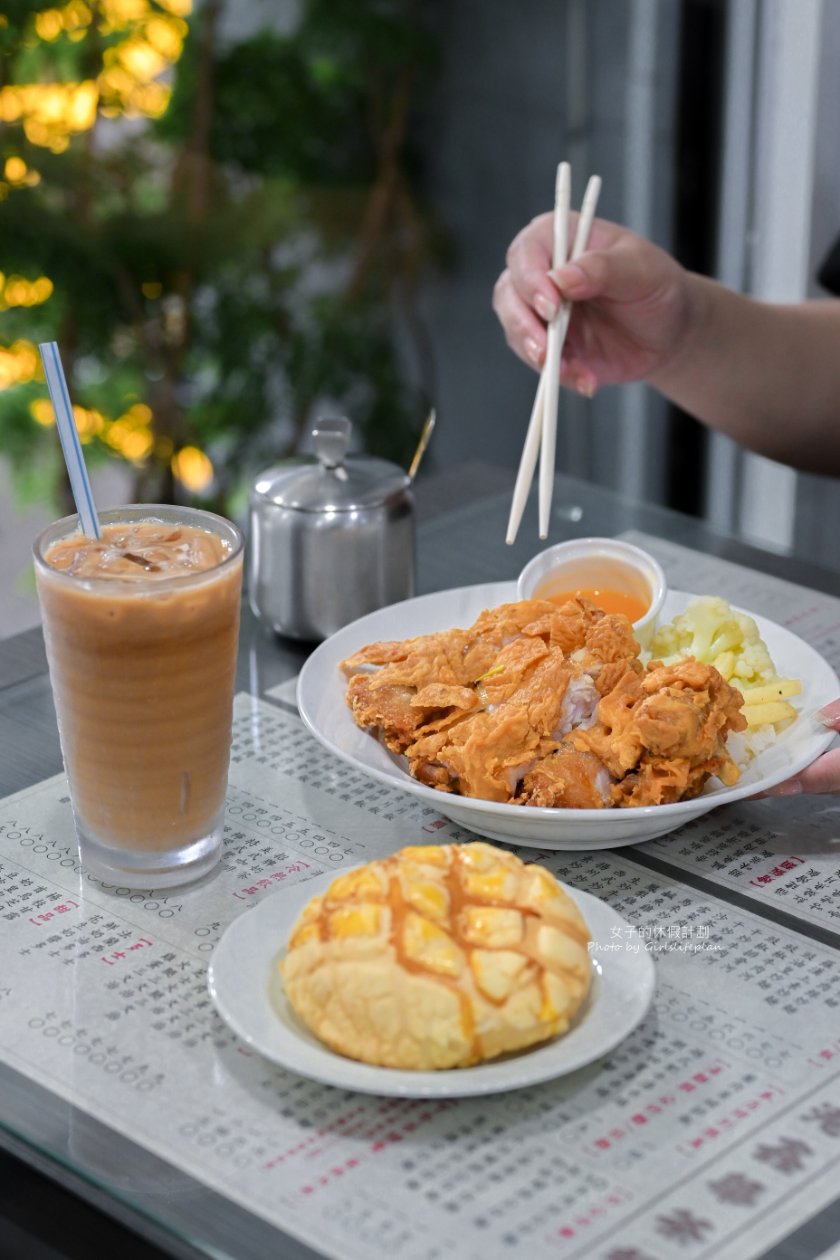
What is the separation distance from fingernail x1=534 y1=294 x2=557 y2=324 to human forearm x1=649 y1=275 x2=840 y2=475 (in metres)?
0.31

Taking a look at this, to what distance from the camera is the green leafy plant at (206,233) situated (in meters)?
2.96

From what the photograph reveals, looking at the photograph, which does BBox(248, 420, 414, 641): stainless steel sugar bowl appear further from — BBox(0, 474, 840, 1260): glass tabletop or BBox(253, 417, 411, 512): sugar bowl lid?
BBox(0, 474, 840, 1260): glass tabletop

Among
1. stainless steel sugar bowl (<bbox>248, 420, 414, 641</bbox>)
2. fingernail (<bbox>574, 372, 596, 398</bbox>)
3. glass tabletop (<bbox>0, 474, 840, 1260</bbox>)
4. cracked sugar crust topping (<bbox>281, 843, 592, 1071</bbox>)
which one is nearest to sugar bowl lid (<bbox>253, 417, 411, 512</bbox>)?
stainless steel sugar bowl (<bbox>248, 420, 414, 641</bbox>)

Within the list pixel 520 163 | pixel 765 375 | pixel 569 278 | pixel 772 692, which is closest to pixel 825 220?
pixel 520 163

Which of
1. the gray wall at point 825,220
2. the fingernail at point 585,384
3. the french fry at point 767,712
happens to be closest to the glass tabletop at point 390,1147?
the french fry at point 767,712

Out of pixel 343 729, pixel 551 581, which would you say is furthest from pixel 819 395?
pixel 343 729

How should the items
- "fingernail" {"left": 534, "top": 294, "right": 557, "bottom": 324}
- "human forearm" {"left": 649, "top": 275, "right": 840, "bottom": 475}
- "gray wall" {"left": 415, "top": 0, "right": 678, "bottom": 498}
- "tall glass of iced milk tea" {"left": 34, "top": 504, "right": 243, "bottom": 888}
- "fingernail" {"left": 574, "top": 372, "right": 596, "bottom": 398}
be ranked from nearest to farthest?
"tall glass of iced milk tea" {"left": 34, "top": 504, "right": 243, "bottom": 888} → "fingernail" {"left": 534, "top": 294, "right": 557, "bottom": 324} → "fingernail" {"left": 574, "top": 372, "right": 596, "bottom": 398} → "human forearm" {"left": 649, "top": 275, "right": 840, "bottom": 475} → "gray wall" {"left": 415, "top": 0, "right": 678, "bottom": 498}

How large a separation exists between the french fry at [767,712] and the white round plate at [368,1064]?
27cm

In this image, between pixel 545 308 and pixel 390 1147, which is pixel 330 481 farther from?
pixel 390 1147

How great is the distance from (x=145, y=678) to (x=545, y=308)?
0.68 m

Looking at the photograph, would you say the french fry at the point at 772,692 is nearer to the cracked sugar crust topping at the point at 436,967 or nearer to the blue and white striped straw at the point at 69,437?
the cracked sugar crust topping at the point at 436,967

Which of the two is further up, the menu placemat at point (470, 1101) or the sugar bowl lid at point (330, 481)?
the sugar bowl lid at point (330, 481)

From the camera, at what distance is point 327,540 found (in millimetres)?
1338

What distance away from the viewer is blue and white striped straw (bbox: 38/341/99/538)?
0.97 metres
